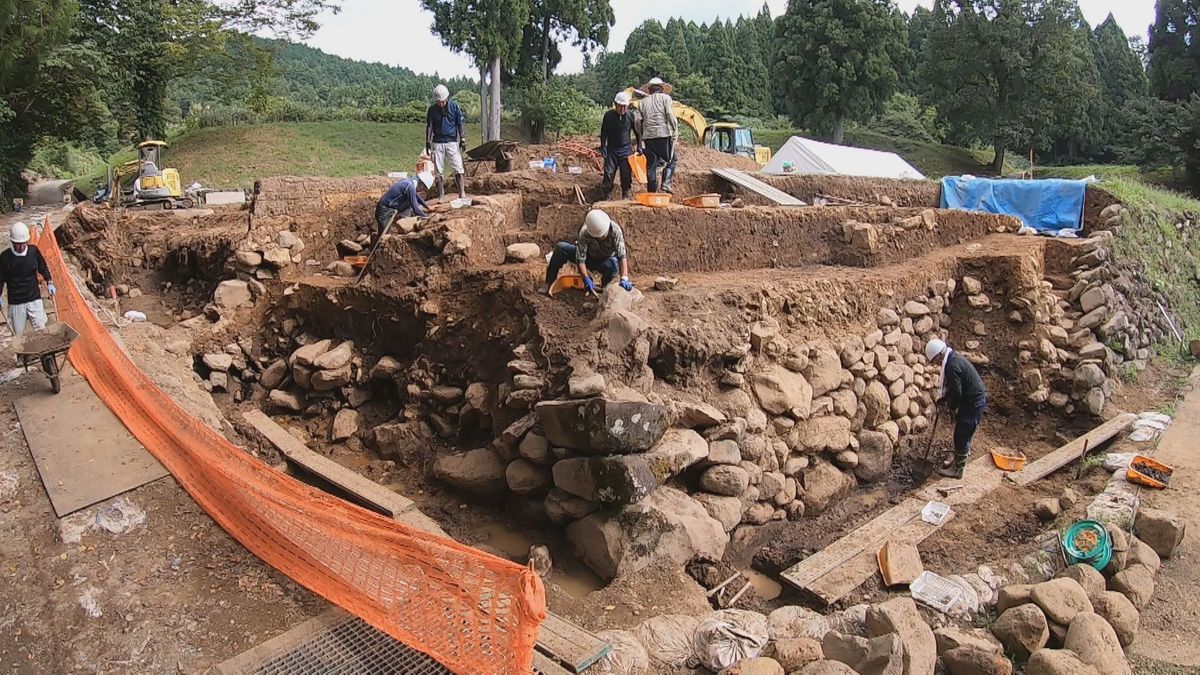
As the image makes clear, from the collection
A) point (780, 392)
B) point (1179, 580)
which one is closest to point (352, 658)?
point (780, 392)

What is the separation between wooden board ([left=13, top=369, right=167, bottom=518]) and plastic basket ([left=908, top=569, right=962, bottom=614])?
540cm

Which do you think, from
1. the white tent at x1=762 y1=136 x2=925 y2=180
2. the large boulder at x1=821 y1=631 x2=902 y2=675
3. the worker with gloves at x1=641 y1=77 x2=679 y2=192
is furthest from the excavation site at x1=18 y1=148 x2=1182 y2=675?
the white tent at x1=762 y1=136 x2=925 y2=180

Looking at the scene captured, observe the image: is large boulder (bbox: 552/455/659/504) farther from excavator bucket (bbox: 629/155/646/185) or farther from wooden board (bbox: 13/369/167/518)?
excavator bucket (bbox: 629/155/646/185)

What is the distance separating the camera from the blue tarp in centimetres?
1133

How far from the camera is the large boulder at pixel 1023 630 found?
159 inches

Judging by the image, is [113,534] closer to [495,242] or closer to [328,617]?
[328,617]

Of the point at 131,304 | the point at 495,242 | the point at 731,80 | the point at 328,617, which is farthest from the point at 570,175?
the point at 731,80

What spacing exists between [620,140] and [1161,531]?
711 cm

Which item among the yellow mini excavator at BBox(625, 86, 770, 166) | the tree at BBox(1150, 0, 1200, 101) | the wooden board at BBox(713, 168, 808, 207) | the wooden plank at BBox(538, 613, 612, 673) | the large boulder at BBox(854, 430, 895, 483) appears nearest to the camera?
the wooden plank at BBox(538, 613, 612, 673)

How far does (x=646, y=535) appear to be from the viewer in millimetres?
5305

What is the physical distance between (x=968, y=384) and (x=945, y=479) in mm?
988

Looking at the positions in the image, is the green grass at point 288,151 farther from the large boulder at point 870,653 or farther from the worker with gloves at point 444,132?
the large boulder at point 870,653

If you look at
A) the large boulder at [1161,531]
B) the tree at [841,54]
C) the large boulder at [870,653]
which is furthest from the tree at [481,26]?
the large boulder at [870,653]

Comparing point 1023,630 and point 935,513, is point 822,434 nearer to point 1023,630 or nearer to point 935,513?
point 935,513
